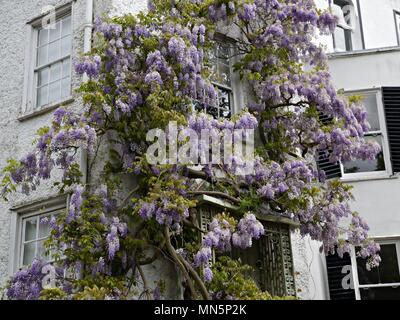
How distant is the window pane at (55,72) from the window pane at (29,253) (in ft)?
9.90

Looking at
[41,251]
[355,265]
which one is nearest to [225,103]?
[355,265]

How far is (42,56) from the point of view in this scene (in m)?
14.4

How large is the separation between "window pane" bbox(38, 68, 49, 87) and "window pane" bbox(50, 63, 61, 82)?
10 centimetres

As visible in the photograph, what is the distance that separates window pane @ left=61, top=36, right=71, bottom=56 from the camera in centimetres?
1395

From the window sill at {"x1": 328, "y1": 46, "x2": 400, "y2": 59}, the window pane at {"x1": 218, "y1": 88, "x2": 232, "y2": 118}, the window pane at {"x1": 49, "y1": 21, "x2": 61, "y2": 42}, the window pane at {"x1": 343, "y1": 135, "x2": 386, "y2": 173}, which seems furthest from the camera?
the window sill at {"x1": 328, "y1": 46, "x2": 400, "y2": 59}

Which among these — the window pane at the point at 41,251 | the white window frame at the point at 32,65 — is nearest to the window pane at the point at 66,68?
→ the white window frame at the point at 32,65

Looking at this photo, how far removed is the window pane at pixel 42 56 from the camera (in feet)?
47.2

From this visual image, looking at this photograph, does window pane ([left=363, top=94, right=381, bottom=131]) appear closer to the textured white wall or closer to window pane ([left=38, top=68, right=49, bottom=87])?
the textured white wall

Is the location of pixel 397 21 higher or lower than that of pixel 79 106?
higher

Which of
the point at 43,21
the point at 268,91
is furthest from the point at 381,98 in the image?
the point at 43,21

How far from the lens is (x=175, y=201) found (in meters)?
11.1

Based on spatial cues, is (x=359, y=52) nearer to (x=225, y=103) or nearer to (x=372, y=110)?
(x=372, y=110)

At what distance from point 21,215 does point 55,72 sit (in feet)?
8.72

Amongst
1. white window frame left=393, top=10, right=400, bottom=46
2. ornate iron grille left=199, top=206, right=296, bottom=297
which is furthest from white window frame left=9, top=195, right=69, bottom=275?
white window frame left=393, top=10, right=400, bottom=46
